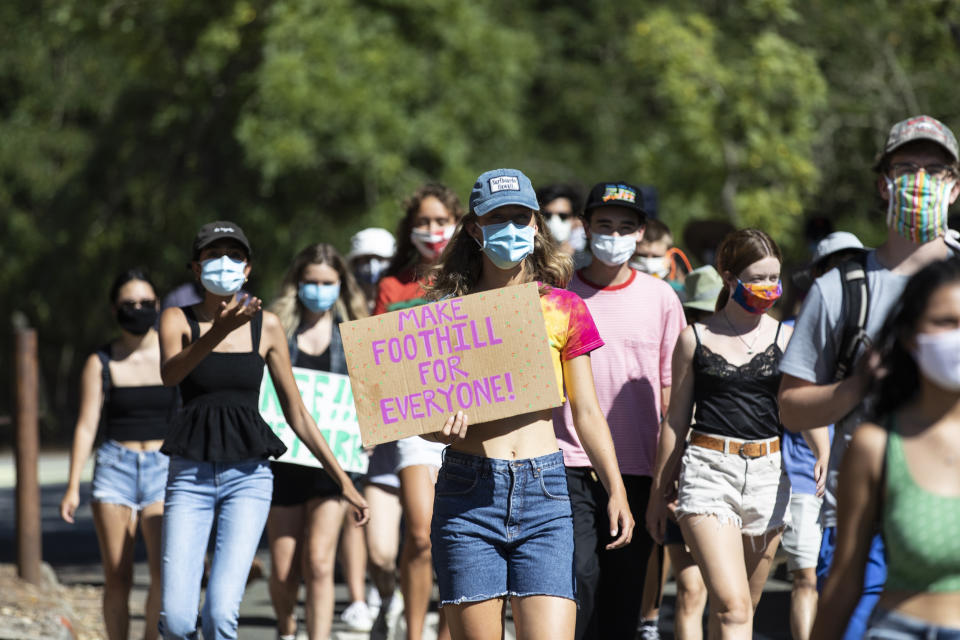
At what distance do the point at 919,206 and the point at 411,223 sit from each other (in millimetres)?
4222

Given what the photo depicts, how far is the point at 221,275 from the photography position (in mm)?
6281

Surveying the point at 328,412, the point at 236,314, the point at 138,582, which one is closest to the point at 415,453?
the point at 328,412

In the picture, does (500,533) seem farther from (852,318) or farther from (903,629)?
(903,629)

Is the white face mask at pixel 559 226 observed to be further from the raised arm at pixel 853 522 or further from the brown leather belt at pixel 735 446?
the raised arm at pixel 853 522

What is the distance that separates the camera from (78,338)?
94.0ft

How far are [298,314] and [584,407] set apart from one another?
2.95 meters

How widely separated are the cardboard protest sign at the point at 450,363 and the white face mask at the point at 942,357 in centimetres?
186

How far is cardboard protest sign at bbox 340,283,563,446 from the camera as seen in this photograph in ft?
16.9

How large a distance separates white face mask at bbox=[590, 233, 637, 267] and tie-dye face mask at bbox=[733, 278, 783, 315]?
0.51 meters

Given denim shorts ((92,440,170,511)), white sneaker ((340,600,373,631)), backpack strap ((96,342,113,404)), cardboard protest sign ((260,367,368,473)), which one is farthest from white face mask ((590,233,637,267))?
white sneaker ((340,600,373,631))

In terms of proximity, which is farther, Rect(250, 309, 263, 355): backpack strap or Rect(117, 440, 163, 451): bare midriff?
Rect(117, 440, 163, 451): bare midriff

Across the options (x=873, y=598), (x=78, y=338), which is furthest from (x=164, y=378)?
(x=78, y=338)

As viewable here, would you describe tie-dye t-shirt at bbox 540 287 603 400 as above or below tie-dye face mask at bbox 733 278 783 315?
below

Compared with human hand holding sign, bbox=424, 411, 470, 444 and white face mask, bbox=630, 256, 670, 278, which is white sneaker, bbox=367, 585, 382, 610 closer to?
white face mask, bbox=630, 256, 670, 278
